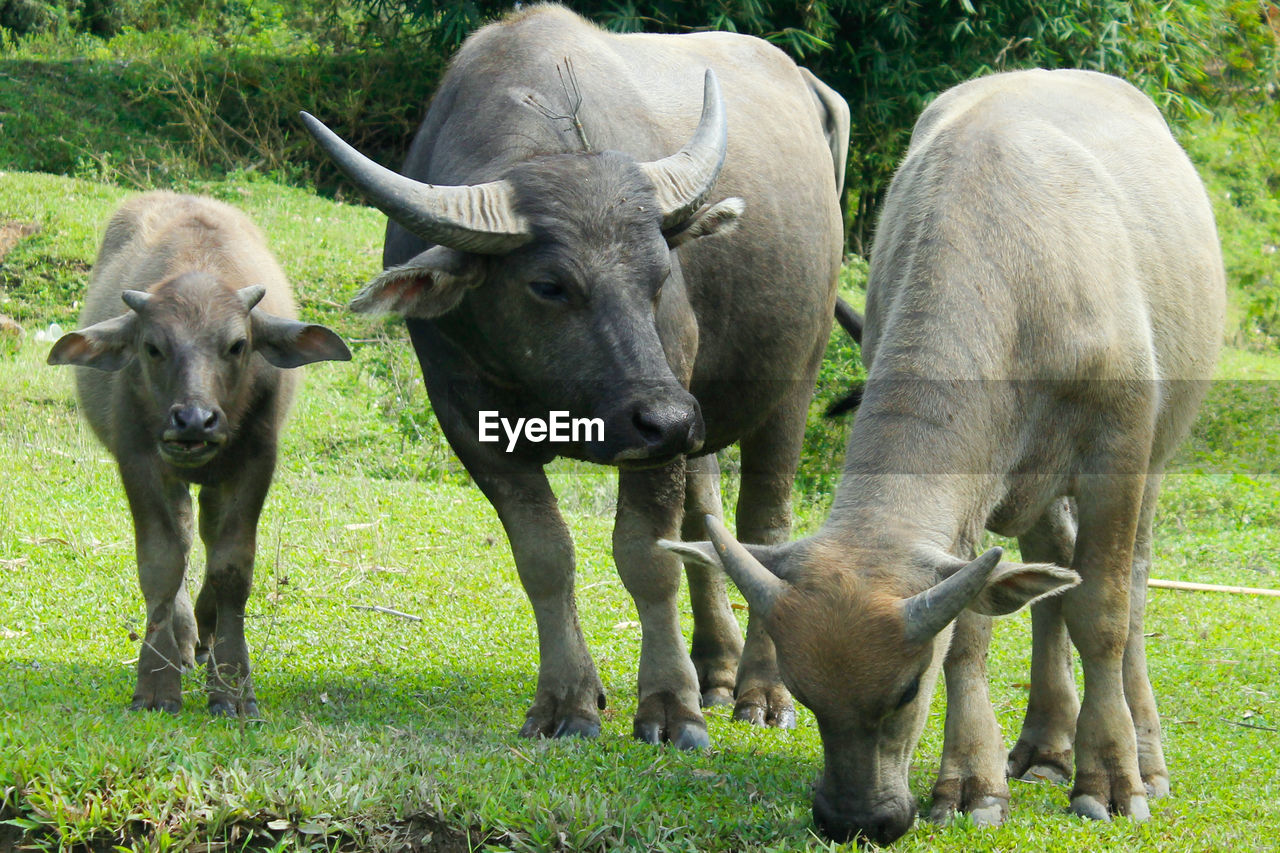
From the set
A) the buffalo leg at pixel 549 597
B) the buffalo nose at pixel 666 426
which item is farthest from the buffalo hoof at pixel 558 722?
the buffalo nose at pixel 666 426

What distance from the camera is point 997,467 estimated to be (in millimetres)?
4125

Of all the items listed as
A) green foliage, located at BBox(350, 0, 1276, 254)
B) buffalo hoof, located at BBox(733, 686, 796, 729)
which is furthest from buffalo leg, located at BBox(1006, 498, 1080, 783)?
green foliage, located at BBox(350, 0, 1276, 254)

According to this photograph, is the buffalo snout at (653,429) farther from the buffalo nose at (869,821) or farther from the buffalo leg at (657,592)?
the buffalo nose at (869,821)

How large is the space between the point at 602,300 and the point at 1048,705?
218 centimetres

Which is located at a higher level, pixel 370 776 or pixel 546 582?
pixel 546 582

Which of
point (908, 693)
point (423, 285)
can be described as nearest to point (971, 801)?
point (908, 693)

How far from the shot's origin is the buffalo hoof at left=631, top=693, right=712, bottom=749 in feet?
16.2

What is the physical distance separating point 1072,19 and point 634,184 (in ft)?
39.9

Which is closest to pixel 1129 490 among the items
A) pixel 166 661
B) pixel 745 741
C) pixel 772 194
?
pixel 745 741

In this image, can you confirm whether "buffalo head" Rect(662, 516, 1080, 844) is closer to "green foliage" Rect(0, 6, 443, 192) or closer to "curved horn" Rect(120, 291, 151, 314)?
"curved horn" Rect(120, 291, 151, 314)

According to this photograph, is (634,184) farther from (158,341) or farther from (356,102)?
(356,102)

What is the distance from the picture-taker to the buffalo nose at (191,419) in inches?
191

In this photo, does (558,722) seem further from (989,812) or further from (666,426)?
(989,812)

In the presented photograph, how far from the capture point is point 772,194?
620cm
